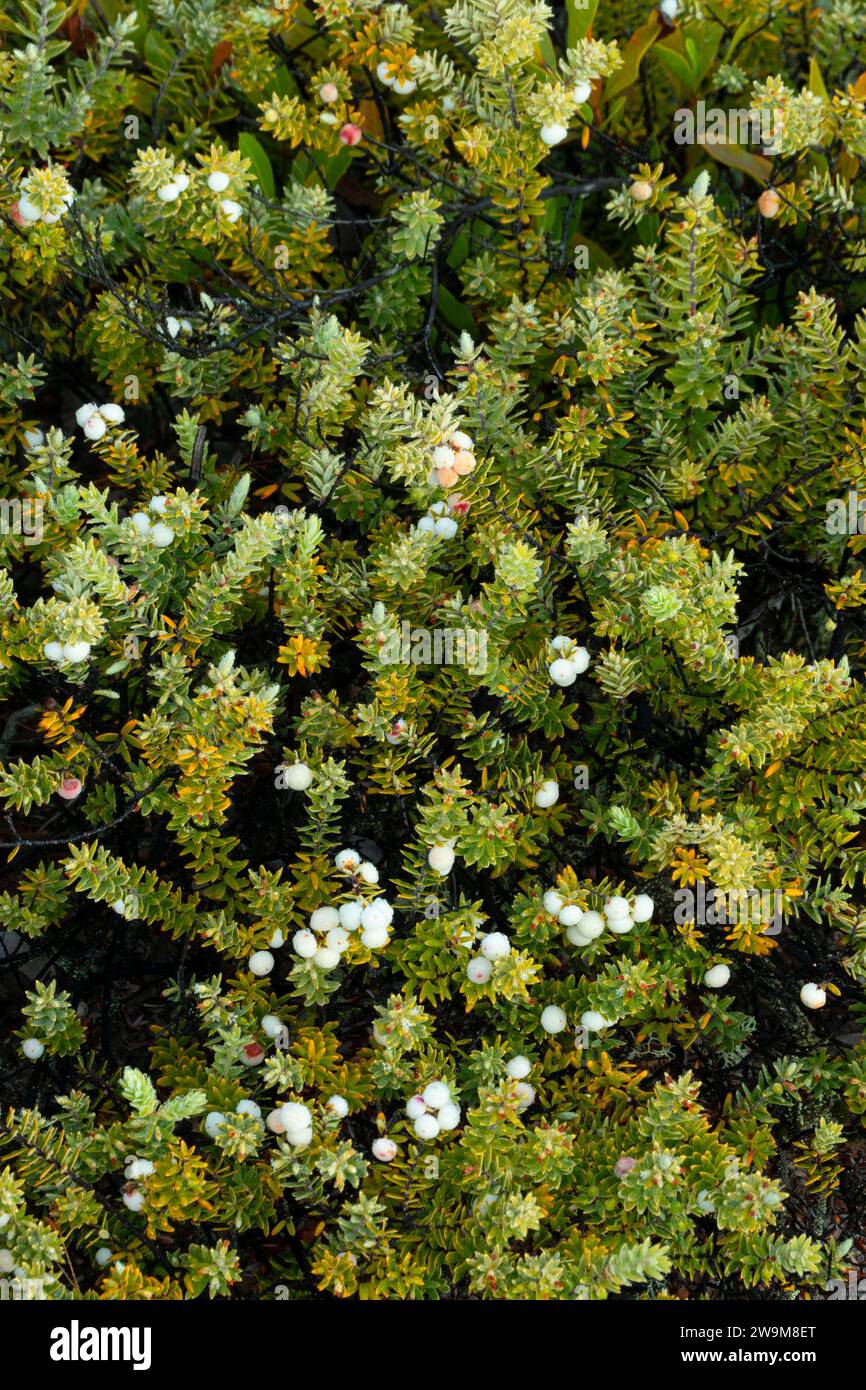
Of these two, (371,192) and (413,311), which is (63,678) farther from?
(371,192)

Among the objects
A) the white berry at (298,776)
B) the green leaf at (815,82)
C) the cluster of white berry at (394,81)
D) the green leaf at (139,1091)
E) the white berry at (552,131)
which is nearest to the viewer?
the green leaf at (139,1091)

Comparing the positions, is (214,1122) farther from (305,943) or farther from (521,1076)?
(521,1076)

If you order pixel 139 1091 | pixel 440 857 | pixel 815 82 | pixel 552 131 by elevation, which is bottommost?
pixel 139 1091

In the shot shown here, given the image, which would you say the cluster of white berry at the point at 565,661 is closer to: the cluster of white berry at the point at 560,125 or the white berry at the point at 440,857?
the white berry at the point at 440,857

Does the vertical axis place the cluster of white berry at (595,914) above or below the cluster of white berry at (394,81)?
below

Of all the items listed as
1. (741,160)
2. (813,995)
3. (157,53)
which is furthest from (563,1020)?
(157,53)

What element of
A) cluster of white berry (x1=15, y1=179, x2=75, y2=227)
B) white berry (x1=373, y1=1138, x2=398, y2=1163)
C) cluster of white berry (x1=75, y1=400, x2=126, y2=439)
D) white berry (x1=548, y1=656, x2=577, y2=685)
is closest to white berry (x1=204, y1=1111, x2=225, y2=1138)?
white berry (x1=373, y1=1138, x2=398, y2=1163)

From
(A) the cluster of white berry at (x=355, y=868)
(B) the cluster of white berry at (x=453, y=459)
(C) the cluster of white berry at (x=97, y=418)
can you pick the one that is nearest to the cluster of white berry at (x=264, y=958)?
(A) the cluster of white berry at (x=355, y=868)

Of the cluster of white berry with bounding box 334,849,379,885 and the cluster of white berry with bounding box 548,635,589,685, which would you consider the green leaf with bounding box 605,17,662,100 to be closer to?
the cluster of white berry with bounding box 548,635,589,685
